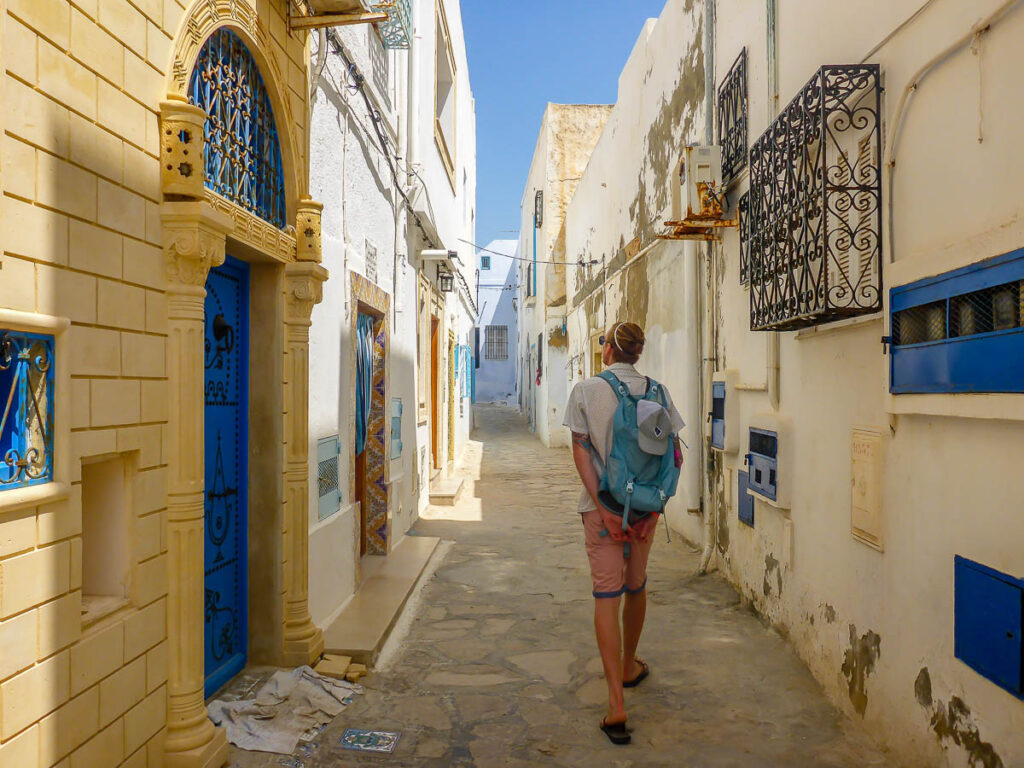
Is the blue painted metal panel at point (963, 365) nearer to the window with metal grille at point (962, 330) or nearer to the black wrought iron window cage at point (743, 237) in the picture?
the window with metal grille at point (962, 330)

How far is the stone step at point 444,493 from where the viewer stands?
8961 millimetres

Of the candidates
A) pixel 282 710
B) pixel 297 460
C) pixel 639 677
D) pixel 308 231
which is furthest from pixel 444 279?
pixel 282 710

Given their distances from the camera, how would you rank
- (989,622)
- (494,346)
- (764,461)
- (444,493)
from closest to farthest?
(989,622), (764,461), (444,493), (494,346)

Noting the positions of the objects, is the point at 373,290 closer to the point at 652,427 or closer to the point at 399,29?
the point at 399,29

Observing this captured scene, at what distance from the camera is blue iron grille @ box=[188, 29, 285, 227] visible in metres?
2.73

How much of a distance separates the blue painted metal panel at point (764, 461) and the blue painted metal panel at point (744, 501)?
0.62 feet

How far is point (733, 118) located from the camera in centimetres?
498

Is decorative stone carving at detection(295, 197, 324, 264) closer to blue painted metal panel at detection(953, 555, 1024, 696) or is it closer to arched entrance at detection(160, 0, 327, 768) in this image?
arched entrance at detection(160, 0, 327, 768)

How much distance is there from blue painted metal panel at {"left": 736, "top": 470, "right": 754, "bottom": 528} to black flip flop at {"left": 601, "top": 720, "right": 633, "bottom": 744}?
1941 millimetres

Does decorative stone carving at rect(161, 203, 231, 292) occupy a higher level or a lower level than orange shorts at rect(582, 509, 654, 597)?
higher

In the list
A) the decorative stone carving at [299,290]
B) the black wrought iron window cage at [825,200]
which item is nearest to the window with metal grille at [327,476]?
the decorative stone carving at [299,290]

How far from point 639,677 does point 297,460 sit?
75.1 inches

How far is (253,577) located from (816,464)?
2.66 meters

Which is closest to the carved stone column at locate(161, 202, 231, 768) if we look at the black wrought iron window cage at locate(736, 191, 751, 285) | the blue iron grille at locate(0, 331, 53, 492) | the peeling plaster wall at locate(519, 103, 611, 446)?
the blue iron grille at locate(0, 331, 53, 492)
